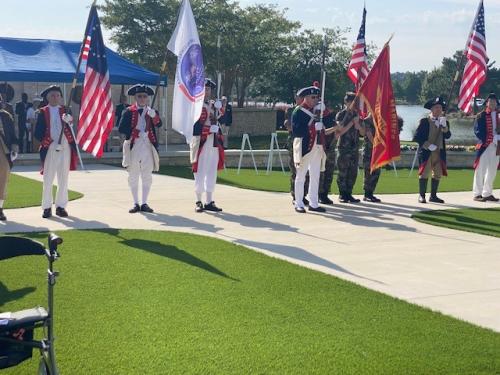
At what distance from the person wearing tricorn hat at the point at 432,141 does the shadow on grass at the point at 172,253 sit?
6626 mm

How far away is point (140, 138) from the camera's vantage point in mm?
12336

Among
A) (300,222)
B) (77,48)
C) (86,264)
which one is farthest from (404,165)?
(86,264)

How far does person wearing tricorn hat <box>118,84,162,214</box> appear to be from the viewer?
12.2m

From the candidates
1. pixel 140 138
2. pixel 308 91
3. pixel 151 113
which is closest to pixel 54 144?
pixel 140 138

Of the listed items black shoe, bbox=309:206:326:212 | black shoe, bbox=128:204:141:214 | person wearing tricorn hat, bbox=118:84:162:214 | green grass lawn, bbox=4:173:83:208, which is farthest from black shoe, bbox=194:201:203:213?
green grass lawn, bbox=4:173:83:208

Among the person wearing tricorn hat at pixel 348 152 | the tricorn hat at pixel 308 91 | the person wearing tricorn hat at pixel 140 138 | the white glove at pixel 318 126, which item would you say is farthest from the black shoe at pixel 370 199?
the person wearing tricorn hat at pixel 140 138

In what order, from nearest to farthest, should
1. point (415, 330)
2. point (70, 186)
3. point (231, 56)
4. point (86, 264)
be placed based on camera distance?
point (415, 330), point (86, 264), point (70, 186), point (231, 56)

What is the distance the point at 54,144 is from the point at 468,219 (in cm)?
665

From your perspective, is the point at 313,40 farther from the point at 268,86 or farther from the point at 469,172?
the point at 469,172

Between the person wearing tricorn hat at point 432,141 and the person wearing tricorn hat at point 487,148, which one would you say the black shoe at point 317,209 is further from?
the person wearing tricorn hat at point 487,148

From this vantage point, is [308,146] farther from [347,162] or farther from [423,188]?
[423,188]

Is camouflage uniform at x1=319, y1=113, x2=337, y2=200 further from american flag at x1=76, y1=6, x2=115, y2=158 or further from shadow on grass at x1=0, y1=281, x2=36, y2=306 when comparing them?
shadow on grass at x1=0, y1=281, x2=36, y2=306

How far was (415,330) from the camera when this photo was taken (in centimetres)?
640

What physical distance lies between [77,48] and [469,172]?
12514 millimetres
